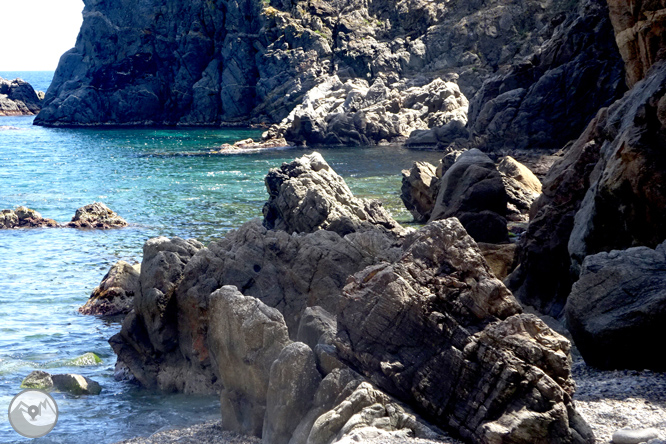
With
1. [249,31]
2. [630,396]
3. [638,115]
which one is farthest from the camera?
[249,31]

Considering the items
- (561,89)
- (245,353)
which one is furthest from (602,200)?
(561,89)

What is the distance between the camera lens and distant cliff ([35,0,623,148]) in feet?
285

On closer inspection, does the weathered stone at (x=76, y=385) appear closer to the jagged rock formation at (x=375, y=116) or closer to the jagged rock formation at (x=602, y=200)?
the jagged rock formation at (x=602, y=200)

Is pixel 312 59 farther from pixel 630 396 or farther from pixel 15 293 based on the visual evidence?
pixel 630 396

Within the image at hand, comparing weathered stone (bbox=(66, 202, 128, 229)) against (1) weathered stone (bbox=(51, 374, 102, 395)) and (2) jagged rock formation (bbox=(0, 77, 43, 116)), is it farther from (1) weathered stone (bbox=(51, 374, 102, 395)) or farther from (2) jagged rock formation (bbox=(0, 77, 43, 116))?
(2) jagged rock formation (bbox=(0, 77, 43, 116))

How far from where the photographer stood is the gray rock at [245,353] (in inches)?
366

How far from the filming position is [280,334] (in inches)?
373

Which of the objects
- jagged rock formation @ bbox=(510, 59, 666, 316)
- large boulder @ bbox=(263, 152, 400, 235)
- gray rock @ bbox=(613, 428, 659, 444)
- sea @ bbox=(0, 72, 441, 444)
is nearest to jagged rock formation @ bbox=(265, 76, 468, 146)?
sea @ bbox=(0, 72, 441, 444)

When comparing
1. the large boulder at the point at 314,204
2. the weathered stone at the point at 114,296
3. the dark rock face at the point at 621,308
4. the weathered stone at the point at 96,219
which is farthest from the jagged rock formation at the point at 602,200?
the weathered stone at the point at 96,219

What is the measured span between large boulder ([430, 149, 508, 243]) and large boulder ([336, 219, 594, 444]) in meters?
11.8

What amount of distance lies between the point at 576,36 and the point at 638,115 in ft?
108

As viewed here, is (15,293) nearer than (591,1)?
Yes

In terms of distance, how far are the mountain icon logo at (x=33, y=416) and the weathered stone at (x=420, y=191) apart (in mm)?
19025

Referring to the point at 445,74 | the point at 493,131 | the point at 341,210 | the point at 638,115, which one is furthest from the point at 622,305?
the point at 445,74
